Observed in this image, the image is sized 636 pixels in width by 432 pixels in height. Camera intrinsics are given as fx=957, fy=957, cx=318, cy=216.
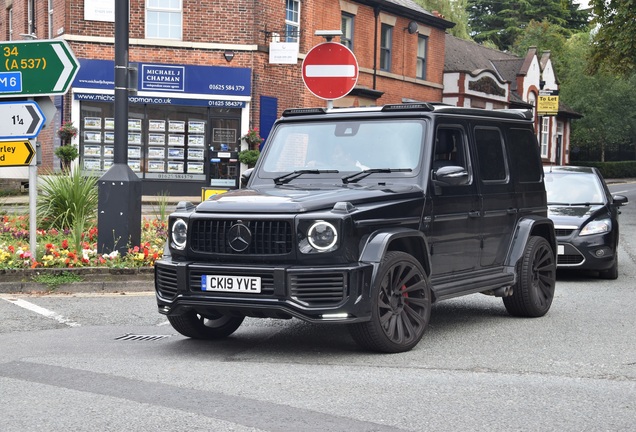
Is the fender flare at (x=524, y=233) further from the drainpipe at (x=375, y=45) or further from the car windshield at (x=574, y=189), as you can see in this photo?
the drainpipe at (x=375, y=45)

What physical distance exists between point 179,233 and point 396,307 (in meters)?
1.74

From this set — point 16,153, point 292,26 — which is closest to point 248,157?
point 292,26

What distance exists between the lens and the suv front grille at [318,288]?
6719 millimetres

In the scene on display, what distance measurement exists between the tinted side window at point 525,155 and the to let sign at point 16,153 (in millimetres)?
5612

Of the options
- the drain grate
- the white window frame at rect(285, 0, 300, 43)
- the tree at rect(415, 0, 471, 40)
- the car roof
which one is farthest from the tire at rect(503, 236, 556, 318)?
the tree at rect(415, 0, 471, 40)

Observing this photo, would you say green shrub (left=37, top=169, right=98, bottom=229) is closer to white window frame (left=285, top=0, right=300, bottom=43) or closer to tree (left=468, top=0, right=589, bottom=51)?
white window frame (left=285, top=0, right=300, bottom=43)

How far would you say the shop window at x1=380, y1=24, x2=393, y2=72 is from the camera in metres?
34.5

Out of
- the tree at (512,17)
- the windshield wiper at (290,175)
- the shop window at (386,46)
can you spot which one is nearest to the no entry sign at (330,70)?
the windshield wiper at (290,175)

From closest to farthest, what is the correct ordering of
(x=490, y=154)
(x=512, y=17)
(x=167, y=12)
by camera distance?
(x=490, y=154) < (x=167, y=12) < (x=512, y=17)

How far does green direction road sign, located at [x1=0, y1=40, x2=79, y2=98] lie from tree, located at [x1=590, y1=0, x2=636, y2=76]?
21.2 meters

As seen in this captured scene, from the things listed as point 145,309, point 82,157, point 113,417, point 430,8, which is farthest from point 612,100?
point 113,417

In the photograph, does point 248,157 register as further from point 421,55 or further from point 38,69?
point 38,69

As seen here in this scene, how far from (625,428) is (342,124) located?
4.03 m

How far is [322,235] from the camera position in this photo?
6.77 m
